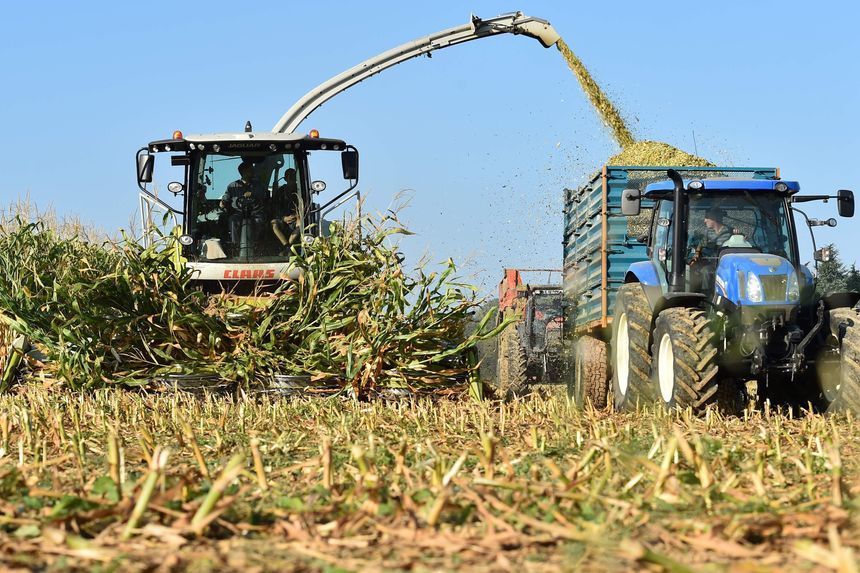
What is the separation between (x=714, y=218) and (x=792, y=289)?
1016 mm

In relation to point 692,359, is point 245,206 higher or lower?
higher

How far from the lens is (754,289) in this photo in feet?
26.2

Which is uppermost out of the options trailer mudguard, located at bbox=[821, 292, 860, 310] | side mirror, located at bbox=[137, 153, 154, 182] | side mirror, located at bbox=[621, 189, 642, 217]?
side mirror, located at bbox=[137, 153, 154, 182]

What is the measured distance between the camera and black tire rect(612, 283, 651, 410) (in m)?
8.89

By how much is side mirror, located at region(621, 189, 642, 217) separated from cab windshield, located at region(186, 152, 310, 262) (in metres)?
2.64

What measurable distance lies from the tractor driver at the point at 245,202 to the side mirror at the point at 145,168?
646 millimetres

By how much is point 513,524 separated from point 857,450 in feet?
9.64

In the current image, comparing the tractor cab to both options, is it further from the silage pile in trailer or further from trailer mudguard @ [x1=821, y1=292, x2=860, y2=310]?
the silage pile in trailer

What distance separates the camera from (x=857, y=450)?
221 inches

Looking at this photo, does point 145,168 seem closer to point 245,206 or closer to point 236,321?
point 245,206

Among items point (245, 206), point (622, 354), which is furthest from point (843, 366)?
point (245, 206)

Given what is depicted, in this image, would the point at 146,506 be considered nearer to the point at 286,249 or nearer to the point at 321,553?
the point at 321,553

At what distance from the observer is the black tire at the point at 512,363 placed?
40.5 feet

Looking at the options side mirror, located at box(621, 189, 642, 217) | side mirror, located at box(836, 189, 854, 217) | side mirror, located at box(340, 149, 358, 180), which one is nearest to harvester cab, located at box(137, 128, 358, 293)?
side mirror, located at box(340, 149, 358, 180)
